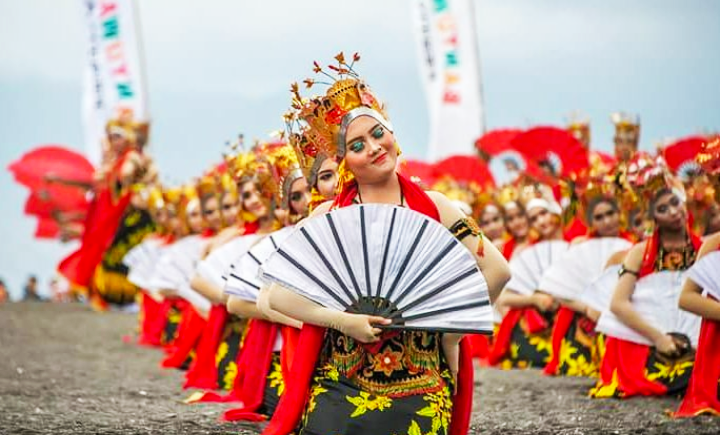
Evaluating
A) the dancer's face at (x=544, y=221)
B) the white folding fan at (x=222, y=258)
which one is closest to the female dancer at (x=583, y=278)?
the dancer's face at (x=544, y=221)

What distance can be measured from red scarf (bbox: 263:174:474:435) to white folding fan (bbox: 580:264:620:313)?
14.1 ft

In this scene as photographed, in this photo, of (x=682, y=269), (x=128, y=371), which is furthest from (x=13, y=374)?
(x=682, y=269)

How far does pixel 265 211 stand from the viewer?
856cm

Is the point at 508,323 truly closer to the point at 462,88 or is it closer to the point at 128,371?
the point at 128,371

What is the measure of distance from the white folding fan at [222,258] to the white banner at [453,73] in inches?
401

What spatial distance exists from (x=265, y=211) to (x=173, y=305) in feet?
17.3

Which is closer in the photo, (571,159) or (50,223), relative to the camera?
(571,159)

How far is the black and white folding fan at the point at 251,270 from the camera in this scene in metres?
7.27

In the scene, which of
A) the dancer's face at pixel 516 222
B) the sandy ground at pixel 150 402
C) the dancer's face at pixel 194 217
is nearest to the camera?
the sandy ground at pixel 150 402

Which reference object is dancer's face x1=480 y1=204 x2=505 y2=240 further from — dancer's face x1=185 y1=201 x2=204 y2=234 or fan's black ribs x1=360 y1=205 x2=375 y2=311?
fan's black ribs x1=360 y1=205 x2=375 y2=311

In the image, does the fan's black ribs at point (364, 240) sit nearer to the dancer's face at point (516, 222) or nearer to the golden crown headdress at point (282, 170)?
the golden crown headdress at point (282, 170)

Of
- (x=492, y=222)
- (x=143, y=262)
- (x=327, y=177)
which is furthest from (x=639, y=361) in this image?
(x=143, y=262)

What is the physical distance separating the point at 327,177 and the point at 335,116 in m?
1.29

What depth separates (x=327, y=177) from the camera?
6.48 meters
